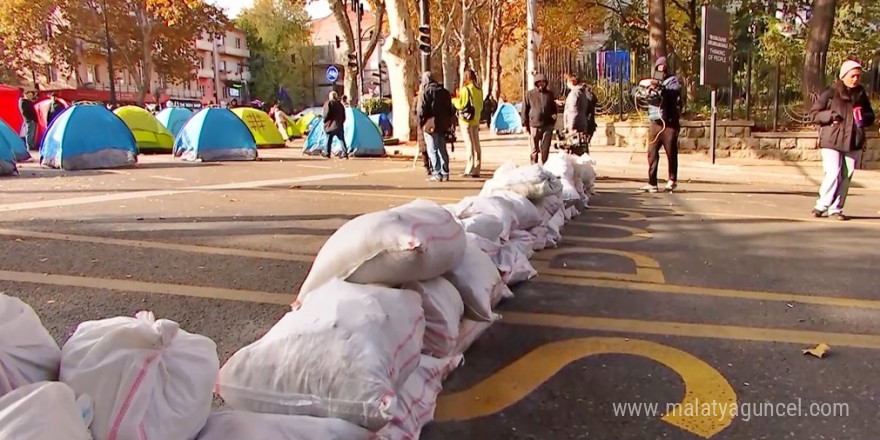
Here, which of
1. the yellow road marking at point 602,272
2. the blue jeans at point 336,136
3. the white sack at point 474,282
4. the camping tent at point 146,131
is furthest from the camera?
the camping tent at point 146,131

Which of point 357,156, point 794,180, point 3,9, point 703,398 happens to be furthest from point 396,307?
point 3,9

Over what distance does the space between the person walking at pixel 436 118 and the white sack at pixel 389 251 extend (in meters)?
7.28

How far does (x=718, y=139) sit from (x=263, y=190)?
9.24 metres

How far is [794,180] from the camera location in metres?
10.9

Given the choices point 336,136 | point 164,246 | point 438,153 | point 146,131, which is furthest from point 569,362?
point 146,131

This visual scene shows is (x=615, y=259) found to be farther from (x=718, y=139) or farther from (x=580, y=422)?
(x=718, y=139)

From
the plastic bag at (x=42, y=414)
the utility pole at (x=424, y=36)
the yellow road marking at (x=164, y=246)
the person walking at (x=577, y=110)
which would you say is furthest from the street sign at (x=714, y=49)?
the plastic bag at (x=42, y=414)

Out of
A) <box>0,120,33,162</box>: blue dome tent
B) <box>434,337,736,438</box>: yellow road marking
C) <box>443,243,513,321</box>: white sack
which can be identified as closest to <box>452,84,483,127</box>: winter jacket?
<box>443,243,513,321</box>: white sack

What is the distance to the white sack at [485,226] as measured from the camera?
13.4 feet

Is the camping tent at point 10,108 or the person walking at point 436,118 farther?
the camping tent at point 10,108

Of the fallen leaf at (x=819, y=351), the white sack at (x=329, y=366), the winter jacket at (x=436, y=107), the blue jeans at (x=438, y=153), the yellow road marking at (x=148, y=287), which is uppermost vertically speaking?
the winter jacket at (x=436, y=107)

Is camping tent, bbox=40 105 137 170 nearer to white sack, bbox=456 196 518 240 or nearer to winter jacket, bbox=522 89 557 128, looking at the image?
winter jacket, bbox=522 89 557 128

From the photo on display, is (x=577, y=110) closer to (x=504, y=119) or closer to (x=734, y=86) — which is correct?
(x=734, y=86)

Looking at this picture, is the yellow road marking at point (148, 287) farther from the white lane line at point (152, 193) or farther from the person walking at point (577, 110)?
the person walking at point (577, 110)
